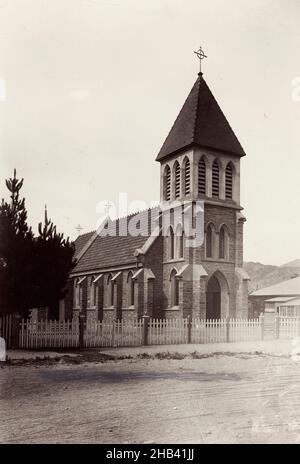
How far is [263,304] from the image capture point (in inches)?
1678

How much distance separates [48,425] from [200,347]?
11587 mm

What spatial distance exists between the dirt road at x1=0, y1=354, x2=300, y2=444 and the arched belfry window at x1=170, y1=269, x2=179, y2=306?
13799mm

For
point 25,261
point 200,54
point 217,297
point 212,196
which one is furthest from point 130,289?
point 200,54

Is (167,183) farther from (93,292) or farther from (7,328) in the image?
(7,328)

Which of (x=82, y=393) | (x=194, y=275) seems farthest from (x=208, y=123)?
(x=82, y=393)

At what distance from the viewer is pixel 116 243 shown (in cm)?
3441

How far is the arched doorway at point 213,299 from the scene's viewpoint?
26494 millimetres

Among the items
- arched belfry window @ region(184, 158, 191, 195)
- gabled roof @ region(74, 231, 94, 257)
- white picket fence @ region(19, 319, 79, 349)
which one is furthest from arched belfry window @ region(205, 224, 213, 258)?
gabled roof @ region(74, 231, 94, 257)

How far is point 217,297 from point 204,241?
346cm

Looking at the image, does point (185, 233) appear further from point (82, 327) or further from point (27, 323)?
point (27, 323)

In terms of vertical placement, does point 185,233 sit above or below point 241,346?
above

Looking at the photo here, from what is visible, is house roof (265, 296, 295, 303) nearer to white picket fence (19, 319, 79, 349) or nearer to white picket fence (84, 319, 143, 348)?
white picket fence (84, 319, 143, 348)

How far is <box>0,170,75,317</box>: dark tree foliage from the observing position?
1443 centimetres

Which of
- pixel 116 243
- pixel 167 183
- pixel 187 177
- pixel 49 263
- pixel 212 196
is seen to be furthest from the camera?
pixel 116 243
